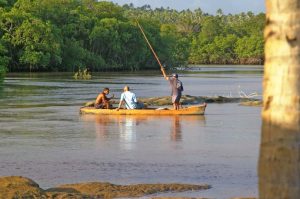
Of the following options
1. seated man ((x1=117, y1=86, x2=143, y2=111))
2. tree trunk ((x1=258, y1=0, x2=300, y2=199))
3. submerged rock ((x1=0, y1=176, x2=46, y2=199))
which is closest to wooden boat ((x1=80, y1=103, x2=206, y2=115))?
seated man ((x1=117, y1=86, x2=143, y2=111))

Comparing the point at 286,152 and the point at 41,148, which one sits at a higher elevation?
the point at 286,152

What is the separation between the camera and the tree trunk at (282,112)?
488cm

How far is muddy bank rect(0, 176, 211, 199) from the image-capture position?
36.4ft

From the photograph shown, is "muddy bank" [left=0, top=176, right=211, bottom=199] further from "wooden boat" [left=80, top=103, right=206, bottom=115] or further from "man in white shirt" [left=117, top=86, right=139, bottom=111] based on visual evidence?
"man in white shirt" [left=117, top=86, right=139, bottom=111]

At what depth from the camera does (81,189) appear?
12.3 metres

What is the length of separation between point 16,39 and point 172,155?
80809 millimetres

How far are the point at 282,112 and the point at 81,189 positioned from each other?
25.0 ft

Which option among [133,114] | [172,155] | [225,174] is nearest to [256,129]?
[133,114]

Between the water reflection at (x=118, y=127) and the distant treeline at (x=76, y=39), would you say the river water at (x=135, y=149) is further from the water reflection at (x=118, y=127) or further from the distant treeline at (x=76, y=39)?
the distant treeline at (x=76, y=39)

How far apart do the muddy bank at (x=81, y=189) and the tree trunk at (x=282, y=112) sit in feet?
21.0

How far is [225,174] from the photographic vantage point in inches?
577

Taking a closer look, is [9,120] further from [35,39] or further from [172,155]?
[35,39]

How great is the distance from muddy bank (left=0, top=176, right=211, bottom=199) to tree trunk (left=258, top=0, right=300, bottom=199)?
21.0 feet

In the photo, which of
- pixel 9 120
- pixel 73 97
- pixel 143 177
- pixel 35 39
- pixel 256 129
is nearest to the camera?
pixel 143 177
